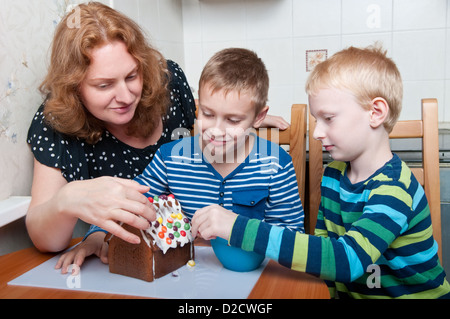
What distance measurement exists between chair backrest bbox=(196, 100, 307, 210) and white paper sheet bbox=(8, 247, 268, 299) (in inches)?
22.8

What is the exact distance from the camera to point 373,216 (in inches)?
31.0

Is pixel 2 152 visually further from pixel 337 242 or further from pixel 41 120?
pixel 337 242

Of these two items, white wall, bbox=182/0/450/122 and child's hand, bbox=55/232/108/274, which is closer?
child's hand, bbox=55/232/108/274

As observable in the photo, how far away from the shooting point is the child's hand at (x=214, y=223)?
757 mm

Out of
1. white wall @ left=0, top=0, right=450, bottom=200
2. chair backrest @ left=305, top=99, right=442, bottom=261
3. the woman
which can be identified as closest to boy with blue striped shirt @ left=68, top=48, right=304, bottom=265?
the woman

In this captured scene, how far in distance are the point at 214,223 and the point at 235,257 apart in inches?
2.9

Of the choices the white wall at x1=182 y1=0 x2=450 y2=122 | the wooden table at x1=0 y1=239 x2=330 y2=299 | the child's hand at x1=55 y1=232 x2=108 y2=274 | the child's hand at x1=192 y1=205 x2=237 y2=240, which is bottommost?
the wooden table at x1=0 y1=239 x2=330 y2=299

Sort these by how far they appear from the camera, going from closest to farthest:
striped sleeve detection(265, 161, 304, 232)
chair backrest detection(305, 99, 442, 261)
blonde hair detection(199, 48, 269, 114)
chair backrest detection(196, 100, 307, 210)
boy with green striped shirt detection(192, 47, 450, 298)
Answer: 1. boy with green striped shirt detection(192, 47, 450, 298)
2. blonde hair detection(199, 48, 269, 114)
3. striped sleeve detection(265, 161, 304, 232)
4. chair backrest detection(305, 99, 442, 261)
5. chair backrest detection(196, 100, 307, 210)

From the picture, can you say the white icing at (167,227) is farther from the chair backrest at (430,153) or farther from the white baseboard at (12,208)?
the chair backrest at (430,153)

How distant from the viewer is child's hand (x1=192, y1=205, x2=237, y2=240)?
757 millimetres

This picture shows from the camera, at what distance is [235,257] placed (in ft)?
2.52

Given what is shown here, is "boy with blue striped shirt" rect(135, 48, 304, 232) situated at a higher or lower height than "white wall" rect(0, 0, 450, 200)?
lower

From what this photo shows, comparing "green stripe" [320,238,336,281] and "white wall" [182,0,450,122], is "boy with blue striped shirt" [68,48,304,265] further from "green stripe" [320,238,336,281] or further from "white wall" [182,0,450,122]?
"white wall" [182,0,450,122]

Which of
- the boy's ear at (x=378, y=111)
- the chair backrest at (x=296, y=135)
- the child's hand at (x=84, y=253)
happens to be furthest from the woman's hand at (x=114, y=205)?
the chair backrest at (x=296, y=135)
